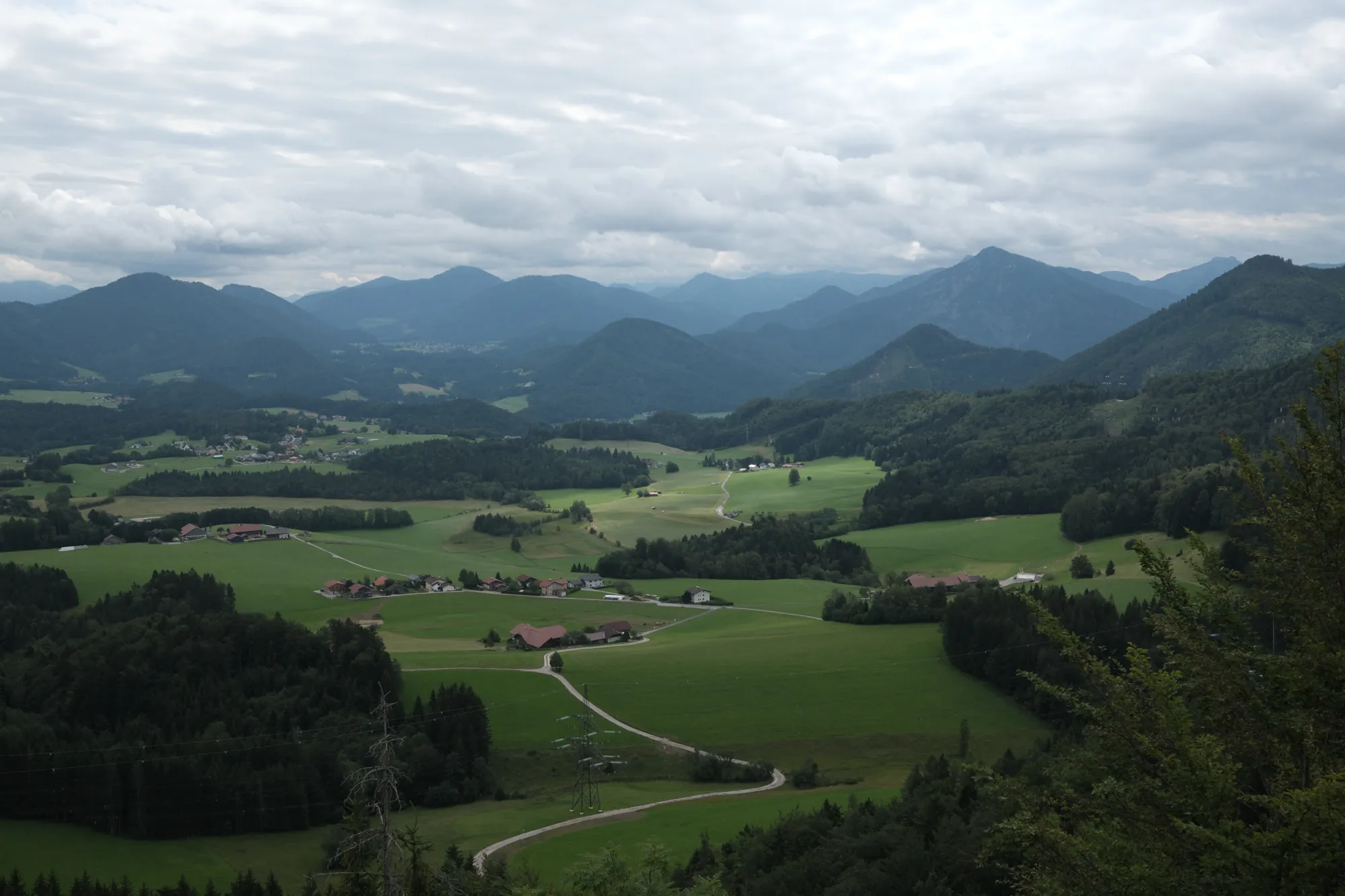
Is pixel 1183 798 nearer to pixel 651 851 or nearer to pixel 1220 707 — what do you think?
pixel 1220 707

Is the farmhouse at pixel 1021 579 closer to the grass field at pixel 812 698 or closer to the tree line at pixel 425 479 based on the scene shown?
the grass field at pixel 812 698

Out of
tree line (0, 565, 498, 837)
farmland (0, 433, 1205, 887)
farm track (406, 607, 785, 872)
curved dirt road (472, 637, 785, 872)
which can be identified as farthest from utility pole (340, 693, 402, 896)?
tree line (0, 565, 498, 837)

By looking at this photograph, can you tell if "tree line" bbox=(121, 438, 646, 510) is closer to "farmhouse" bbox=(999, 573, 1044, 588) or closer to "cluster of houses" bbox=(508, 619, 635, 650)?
"cluster of houses" bbox=(508, 619, 635, 650)

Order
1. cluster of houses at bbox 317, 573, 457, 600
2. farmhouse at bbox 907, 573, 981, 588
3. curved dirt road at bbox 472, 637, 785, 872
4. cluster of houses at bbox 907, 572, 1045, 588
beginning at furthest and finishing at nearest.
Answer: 1. cluster of houses at bbox 317, 573, 457, 600
2. farmhouse at bbox 907, 573, 981, 588
3. cluster of houses at bbox 907, 572, 1045, 588
4. curved dirt road at bbox 472, 637, 785, 872

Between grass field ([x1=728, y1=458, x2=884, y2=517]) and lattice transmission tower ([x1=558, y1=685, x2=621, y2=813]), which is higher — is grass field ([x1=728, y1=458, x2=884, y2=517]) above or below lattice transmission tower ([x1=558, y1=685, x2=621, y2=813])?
above

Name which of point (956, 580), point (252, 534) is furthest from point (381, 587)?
point (956, 580)

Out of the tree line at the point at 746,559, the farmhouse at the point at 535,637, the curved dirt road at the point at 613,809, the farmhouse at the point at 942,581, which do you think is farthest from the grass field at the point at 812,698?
the tree line at the point at 746,559
